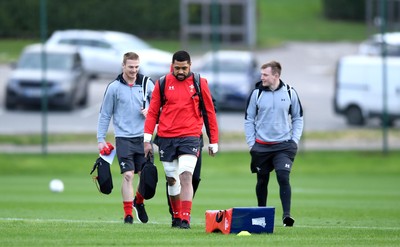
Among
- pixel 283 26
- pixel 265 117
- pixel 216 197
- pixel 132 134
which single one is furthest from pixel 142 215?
pixel 283 26

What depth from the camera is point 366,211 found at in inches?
679

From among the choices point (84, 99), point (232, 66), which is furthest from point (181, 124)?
point (232, 66)

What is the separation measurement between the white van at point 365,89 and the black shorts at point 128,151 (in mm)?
16094

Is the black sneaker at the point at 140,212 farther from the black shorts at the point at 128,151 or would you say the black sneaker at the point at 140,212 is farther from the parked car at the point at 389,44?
the parked car at the point at 389,44

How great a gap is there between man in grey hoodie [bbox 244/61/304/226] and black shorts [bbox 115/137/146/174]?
1.33 metres

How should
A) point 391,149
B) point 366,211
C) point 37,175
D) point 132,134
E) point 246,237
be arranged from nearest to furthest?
point 246,237
point 132,134
point 366,211
point 37,175
point 391,149


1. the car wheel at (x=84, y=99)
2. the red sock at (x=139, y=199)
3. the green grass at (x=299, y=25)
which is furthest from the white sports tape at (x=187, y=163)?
the green grass at (x=299, y=25)

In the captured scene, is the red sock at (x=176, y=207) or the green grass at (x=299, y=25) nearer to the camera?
the red sock at (x=176, y=207)

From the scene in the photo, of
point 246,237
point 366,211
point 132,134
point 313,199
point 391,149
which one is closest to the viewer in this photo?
point 246,237

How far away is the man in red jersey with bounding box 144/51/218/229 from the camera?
12211 millimetres

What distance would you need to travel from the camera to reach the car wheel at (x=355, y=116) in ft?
96.6

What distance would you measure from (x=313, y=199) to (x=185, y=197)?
27.1ft

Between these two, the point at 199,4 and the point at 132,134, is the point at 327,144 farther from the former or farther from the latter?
the point at 132,134

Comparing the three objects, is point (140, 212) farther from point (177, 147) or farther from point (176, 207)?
point (177, 147)
